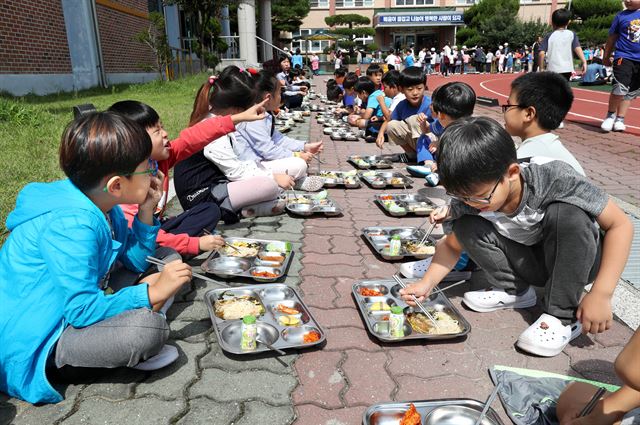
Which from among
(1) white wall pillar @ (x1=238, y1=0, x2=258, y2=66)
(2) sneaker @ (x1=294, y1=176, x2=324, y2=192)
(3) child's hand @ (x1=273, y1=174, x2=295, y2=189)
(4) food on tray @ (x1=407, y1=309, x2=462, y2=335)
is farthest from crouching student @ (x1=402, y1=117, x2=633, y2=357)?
(1) white wall pillar @ (x1=238, y1=0, x2=258, y2=66)

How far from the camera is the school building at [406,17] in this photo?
149 feet

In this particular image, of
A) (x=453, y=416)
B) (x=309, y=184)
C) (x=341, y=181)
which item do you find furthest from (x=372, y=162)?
(x=453, y=416)

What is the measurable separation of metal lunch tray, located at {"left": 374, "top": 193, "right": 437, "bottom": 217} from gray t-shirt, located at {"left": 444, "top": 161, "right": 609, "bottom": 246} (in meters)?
1.65

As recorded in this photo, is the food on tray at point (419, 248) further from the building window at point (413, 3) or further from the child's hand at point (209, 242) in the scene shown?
the building window at point (413, 3)

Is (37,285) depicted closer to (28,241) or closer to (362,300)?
(28,241)

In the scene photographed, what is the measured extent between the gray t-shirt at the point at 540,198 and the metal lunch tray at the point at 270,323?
0.96 m

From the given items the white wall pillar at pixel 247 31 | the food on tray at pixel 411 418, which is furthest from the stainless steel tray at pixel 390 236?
the white wall pillar at pixel 247 31

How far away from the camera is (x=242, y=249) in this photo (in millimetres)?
3098

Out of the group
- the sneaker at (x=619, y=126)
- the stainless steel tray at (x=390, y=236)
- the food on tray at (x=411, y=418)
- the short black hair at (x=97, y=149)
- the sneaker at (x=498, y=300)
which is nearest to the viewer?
the food on tray at (x=411, y=418)

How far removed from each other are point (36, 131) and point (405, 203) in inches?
186

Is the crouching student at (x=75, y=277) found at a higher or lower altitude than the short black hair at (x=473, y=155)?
lower

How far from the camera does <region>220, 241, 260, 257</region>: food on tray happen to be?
9.99ft

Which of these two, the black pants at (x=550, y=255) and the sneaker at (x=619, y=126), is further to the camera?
the sneaker at (x=619, y=126)

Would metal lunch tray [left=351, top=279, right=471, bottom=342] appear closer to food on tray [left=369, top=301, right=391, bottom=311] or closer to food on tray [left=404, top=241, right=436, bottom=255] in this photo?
food on tray [left=369, top=301, right=391, bottom=311]
